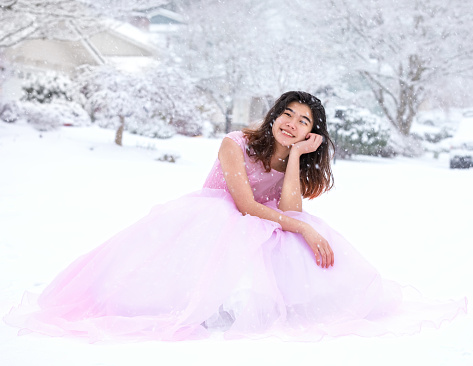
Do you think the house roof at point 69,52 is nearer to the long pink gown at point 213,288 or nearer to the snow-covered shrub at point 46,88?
the snow-covered shrub at point 46,88

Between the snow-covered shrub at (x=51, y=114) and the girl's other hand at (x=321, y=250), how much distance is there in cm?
1182

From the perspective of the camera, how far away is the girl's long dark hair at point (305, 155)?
261 centimetres

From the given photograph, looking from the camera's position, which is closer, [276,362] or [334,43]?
[276,362]

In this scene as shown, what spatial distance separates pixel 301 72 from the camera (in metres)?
18.6

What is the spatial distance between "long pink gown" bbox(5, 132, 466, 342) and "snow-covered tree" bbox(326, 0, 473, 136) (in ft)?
50.0

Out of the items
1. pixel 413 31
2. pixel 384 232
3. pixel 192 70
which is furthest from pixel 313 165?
pixel 192 70

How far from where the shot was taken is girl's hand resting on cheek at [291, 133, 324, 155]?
99.9 inches

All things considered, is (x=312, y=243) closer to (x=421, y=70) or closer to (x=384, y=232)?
(x=384, y=232)

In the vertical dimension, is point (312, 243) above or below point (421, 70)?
below

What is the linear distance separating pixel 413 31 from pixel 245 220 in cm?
1589

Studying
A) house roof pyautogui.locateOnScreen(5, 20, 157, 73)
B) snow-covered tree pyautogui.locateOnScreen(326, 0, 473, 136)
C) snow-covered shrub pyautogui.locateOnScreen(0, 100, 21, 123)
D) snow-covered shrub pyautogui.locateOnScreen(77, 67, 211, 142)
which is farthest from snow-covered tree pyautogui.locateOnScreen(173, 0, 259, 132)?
snow-covered shrub pyautogui.locateOnScreen(0, 100, 21, 123)

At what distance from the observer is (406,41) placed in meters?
16.2

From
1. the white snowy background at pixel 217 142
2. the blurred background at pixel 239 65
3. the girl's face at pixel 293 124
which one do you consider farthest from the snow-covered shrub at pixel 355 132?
the girl's face at pixel 293 124

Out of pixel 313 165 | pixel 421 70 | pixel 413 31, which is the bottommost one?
pixel 313 165
